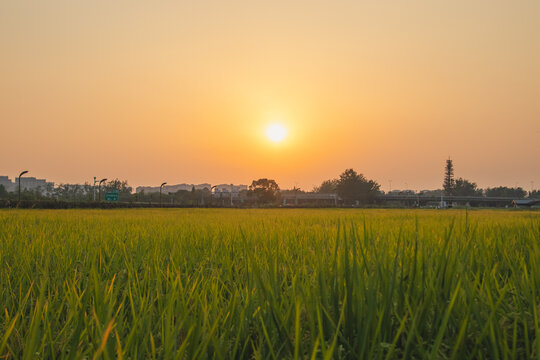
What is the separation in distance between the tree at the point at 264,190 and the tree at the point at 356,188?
947 inches

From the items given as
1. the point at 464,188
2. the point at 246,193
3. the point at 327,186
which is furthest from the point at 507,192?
the point at 246,193

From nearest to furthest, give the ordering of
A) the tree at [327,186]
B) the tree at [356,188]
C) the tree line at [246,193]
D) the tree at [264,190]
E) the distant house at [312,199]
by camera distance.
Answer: the tree line at [246,193] → the tree at [264,190] → the tree at [356,188] → the distant house at [312,199] → the tree at [327,186]

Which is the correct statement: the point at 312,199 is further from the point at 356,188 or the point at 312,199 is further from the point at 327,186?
the point at 327,186

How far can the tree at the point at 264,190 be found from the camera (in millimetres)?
95938

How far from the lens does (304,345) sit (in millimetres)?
1253

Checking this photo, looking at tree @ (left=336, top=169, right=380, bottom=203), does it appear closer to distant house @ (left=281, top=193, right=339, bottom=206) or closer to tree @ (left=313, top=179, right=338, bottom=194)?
distant house @ (left=281, top=193, right=339, bottom=206)

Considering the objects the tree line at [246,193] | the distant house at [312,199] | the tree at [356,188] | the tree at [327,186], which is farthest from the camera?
the tree at [327,186]

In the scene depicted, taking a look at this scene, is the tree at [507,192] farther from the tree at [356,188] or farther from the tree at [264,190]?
the tree at [264,190]

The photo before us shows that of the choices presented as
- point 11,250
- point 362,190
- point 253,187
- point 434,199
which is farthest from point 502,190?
point 11,250

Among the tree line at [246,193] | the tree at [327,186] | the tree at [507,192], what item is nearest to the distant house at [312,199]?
the tree line at [246,193]

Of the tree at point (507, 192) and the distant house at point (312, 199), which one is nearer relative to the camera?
the distant house at point (312, 199)

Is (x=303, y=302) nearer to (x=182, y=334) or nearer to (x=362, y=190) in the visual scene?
(x=182, y=334)

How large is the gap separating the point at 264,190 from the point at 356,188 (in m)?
29.8

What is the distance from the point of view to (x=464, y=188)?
154250mm
